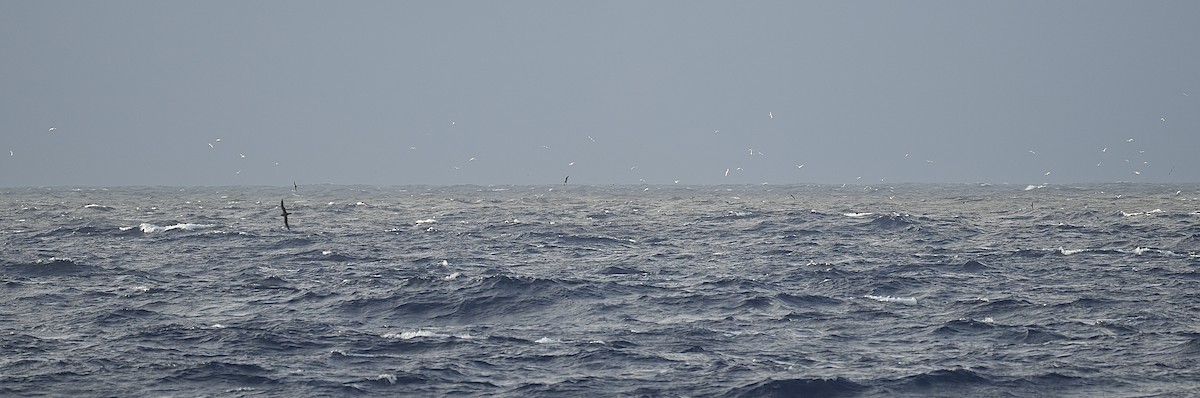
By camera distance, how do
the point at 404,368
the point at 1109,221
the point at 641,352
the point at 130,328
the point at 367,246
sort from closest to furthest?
the point at 404,368 < the point at 641,352 < the point at 130,328 < the point at 367,246 < the point at 1109,221

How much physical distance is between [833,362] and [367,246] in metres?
33.1

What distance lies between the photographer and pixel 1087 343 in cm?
2536

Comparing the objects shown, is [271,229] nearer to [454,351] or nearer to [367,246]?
[367,246]

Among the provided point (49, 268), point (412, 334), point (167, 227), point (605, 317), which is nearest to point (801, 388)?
point (605, 317)

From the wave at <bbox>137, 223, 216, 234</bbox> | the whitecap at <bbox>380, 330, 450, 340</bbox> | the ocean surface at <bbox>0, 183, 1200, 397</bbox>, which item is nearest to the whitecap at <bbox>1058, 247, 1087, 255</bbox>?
the ocean surface at <bbox>0, 183, 1200, 397</bbox>

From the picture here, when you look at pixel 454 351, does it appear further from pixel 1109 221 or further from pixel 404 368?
pixel 1109 221

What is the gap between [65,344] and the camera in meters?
25.4

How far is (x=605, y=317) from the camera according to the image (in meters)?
29.5

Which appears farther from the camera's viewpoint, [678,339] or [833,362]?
[678,339]

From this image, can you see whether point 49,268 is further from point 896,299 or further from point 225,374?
point 896,299

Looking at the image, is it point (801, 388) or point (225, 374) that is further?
point (225, 374)

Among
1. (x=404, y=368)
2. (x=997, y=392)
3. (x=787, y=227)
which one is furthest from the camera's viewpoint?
(x=787, y=227)

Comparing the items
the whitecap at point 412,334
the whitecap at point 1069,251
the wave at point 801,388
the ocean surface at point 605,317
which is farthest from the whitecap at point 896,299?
the whitecap at point 1069,251

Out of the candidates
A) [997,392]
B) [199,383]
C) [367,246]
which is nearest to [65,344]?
[199,383]
